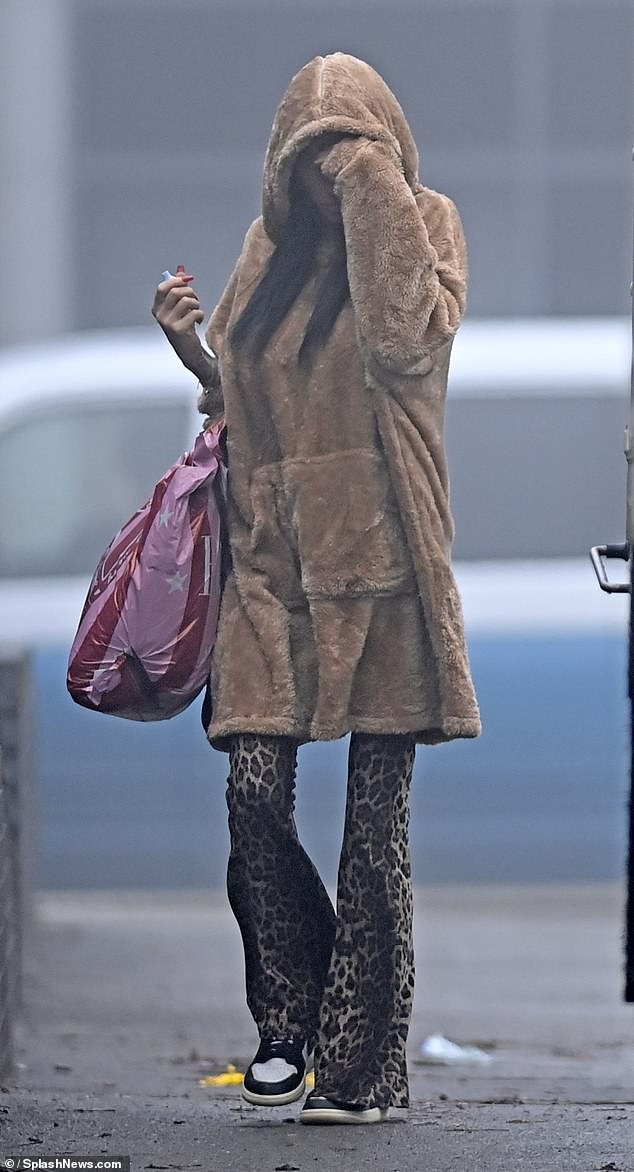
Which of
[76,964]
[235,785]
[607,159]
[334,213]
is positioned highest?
[607,159]

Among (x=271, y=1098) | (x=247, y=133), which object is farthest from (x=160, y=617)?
(x=247, y=133)

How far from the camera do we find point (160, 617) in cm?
431

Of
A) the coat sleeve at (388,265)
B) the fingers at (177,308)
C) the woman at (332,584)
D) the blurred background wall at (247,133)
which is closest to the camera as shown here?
the coat sleeve at (388,265)

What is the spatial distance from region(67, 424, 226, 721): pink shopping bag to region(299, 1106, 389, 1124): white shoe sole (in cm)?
79

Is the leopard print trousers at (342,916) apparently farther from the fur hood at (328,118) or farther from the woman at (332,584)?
the fur hood at (328,118)

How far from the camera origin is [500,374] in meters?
9.10

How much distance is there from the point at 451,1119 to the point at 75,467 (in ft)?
16.2

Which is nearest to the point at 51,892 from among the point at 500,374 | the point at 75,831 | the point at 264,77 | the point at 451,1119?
the point at 75,831

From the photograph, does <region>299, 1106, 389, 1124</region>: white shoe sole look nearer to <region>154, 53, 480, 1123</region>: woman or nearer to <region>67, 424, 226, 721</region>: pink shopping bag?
<region>154, 53, 480, 1123</region>: woman

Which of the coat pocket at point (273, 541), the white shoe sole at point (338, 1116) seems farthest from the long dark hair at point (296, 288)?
the white shoe sole at point (338, 1116)

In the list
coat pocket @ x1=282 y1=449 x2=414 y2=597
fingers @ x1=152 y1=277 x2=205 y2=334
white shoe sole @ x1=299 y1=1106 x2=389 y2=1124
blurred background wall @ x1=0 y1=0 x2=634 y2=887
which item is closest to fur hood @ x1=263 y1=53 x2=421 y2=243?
fingers @ x1=152 y1=277 x2=205 y2=334

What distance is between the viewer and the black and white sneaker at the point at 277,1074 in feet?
14.0

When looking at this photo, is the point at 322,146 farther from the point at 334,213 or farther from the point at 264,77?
the point at 264,77

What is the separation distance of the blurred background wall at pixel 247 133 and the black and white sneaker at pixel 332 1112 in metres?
10.3
